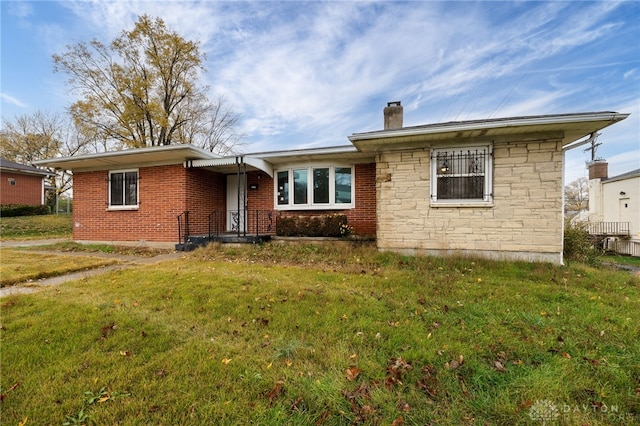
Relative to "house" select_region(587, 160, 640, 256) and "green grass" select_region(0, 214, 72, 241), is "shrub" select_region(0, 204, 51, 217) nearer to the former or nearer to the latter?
"green grass" select_region(0, 214, 72, 241)

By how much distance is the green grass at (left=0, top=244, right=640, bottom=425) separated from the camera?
1959 mm

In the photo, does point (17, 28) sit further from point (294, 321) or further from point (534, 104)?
point (534, 104)

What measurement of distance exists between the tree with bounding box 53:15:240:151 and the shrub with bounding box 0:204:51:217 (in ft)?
32.4

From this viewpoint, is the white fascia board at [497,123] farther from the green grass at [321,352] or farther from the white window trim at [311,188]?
the green grass at [321,352]

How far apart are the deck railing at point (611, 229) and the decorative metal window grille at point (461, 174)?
19.5 m

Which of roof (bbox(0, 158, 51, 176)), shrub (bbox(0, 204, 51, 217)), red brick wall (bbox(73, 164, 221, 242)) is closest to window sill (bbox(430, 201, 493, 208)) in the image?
red brick wall (bbox(73, 164, 221, 242))

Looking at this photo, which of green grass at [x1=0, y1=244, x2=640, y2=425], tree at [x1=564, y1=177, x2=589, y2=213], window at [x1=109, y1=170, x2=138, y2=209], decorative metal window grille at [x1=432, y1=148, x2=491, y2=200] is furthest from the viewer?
tree at [x1=564, y1=177, x2=589, y2=213]

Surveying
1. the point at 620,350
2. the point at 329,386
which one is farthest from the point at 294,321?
the point at 620,350

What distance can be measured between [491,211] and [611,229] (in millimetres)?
21931

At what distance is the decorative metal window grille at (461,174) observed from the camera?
695 centimetres

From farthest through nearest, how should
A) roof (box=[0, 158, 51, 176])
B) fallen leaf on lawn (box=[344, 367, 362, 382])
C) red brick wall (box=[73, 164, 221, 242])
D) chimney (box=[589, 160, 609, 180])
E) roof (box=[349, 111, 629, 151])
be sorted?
chimney (box=[589, 160, 609, 180]) → roof (box=[0, 158, 51, 176]) → red brick wall (box=[73, 164, 221, 242]) → roof (box=[349, 111, 629, 151]) → fallen leaf on lawn (box=[344, 367, 362, 382])

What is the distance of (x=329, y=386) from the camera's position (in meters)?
2.17

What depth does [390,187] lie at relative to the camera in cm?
745

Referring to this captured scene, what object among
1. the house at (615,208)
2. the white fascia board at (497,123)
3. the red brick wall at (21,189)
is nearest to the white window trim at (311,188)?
the white fascia board at (497,123)
